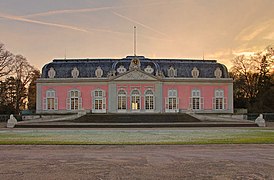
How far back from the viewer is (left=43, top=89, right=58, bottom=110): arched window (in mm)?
61125

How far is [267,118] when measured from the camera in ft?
162

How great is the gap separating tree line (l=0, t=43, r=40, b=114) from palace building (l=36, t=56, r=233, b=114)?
16.7ft

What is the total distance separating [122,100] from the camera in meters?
60.0

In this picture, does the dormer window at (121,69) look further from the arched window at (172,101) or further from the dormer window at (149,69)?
the arched window at (172,101)

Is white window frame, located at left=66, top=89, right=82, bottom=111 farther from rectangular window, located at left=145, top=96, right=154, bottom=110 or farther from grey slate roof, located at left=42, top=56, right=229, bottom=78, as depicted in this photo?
rectangular window, located at left=145, top=96, right=154, bottom=110

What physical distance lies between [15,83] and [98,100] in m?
15.4

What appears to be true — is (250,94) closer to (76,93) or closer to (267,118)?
(267,118)

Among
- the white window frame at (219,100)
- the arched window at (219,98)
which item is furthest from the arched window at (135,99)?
the arched window at (219,98)

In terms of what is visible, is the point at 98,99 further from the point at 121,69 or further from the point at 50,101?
the point at 50,101

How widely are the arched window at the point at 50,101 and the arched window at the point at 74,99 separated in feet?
7.17

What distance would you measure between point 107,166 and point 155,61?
5214cm

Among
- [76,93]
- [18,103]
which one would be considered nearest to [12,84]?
[18,103]

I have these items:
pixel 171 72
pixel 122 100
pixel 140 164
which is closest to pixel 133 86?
pixel 122 100

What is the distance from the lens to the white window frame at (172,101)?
6116cm
